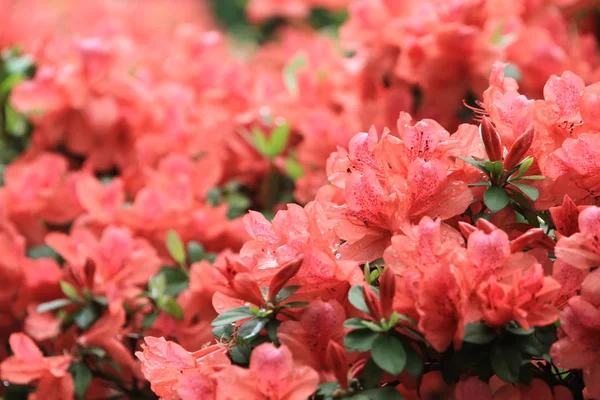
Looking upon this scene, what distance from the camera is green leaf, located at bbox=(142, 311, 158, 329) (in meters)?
1.43

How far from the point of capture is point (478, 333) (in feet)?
2.78

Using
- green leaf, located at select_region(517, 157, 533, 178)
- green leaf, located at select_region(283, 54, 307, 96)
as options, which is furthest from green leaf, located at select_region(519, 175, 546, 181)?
green leaf, located at select_region(283, 54, 307, 96)

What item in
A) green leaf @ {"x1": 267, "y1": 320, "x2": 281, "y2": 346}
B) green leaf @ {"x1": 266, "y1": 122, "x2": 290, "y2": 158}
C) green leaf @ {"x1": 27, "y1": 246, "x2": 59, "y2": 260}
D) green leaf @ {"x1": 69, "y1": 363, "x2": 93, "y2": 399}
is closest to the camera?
green leaf @ {"x1": 267, "y1": 320, "x2": 281, "y2": 346}

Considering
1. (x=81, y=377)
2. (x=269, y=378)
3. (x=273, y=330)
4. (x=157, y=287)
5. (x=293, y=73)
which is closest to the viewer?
(x=269, y=378)

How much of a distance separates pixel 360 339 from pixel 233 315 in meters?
0.18

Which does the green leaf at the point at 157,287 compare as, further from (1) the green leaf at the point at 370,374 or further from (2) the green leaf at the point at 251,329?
(1) the green leaf at the point at 370,374

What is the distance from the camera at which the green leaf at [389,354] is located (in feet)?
2.69

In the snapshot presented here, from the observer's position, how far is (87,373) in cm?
136

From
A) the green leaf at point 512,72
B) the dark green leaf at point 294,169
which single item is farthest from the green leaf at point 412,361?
the green leaf at point 512,72

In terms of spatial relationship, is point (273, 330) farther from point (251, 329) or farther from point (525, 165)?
point (525, 165)

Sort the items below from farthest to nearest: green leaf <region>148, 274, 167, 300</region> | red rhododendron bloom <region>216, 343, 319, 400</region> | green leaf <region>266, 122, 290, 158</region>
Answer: green leaf <region>266, 122, 290, 158</region>, green leaf <region>148, 274, 167, 300</region>, red rhododendron bloom <region>216, 343, 319, 400</region>

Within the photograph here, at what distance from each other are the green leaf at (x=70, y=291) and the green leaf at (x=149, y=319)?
131 mm

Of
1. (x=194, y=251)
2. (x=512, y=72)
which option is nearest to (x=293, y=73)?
(x=512, y=72)

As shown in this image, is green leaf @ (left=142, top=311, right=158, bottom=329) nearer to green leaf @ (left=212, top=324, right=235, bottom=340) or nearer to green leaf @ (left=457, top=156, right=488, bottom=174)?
green leaf @ (left=212, top=324, right=235, bottom=340)
